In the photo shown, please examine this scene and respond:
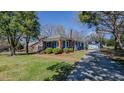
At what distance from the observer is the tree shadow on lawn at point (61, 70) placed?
6.08 metres

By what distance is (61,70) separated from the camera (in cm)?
683

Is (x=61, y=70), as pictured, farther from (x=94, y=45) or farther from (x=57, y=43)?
(x=94, y=45)

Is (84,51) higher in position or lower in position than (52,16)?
lower

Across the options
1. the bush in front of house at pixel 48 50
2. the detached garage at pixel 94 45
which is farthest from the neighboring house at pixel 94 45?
the bush in front of house at pixel 48 50

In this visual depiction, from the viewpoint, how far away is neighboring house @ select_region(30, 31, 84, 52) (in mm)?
7570

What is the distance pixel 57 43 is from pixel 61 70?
1134mm

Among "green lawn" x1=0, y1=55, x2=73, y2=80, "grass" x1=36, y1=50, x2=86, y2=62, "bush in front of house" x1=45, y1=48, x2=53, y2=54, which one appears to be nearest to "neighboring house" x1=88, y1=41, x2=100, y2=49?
"grass" x1=36, y1=50, x2=86, y2=62

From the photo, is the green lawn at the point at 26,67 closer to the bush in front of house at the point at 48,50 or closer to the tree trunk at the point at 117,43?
the bush in front of house at the point at 48,50
